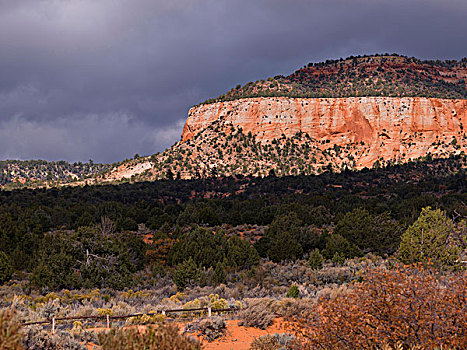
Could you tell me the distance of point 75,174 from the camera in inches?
4904

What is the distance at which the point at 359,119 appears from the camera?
95250 mm

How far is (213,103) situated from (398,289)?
9909 centimetres

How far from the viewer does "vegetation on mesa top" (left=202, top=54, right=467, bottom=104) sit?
10200cm

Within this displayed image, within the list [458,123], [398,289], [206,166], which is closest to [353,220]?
[398,289]

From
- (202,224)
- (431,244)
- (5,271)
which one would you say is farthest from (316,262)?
(5,271)

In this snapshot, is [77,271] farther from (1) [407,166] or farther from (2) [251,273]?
(1) [407,166]

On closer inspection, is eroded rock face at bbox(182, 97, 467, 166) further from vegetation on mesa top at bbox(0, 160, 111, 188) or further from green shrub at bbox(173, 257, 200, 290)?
green shrub at bbox(173, 257, 200, 290)

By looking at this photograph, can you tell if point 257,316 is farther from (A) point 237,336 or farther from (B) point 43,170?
(B) point 43,170

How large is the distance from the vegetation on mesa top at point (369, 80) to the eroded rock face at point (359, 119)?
3.42m

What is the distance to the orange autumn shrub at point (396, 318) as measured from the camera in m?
7.61

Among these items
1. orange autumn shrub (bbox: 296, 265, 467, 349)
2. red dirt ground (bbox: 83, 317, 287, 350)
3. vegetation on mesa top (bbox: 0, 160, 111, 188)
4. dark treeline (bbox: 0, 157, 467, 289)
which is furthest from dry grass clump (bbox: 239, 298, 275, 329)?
vegetation on mesa top (bbox: 0, 160, 111, 188)

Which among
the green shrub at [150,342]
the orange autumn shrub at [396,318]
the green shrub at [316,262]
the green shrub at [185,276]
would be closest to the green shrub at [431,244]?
the green shrub at [316,262]

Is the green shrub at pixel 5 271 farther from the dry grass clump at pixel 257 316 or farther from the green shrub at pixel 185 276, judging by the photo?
the dry grass clump at pixel 257 316

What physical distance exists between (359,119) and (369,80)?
18.3m
